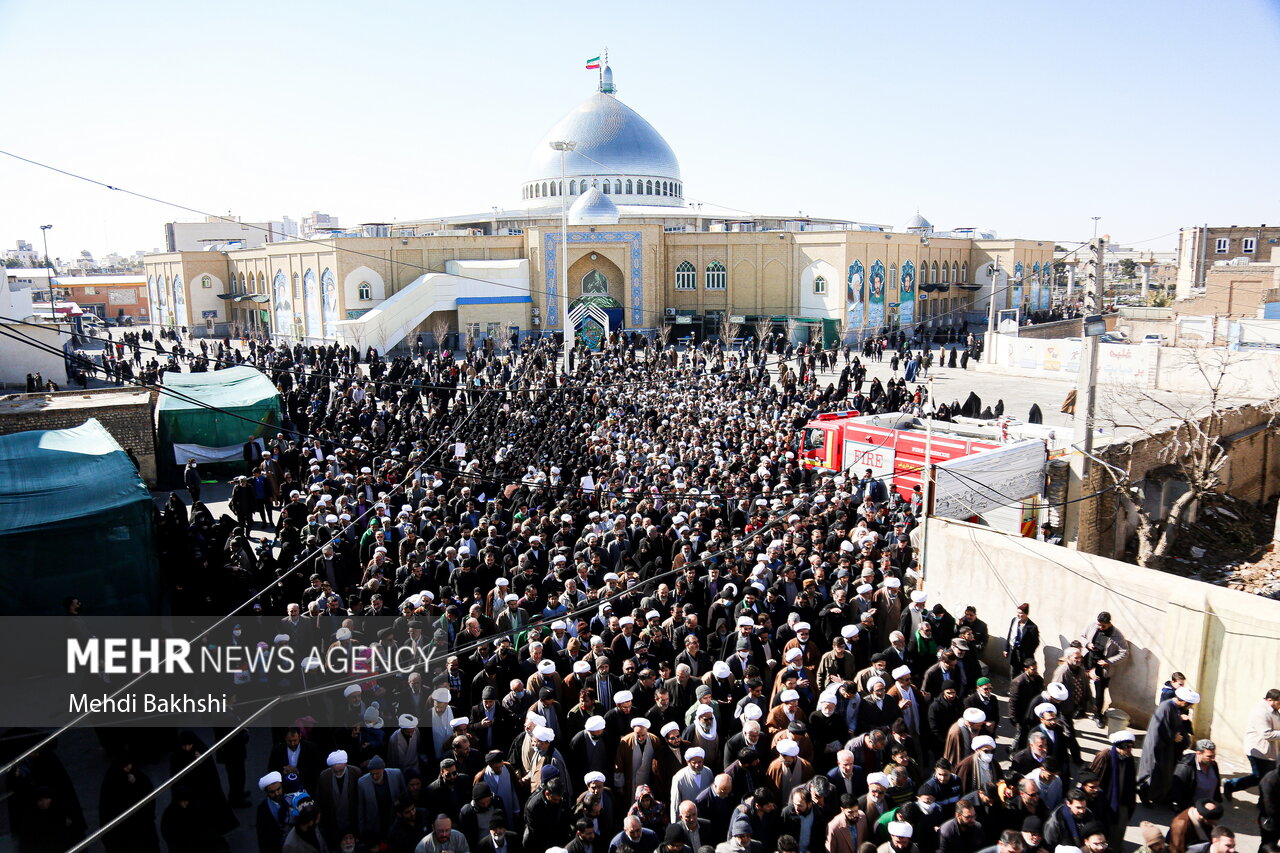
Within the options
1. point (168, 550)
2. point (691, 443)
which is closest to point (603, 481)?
point (691, 443)

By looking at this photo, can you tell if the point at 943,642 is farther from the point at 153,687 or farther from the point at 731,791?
the point at 153,687

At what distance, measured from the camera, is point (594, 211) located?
138 ft

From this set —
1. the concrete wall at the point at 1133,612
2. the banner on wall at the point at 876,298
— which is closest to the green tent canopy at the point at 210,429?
the concrete wall at the point at 1133,612

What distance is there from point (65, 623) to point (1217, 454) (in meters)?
15.8

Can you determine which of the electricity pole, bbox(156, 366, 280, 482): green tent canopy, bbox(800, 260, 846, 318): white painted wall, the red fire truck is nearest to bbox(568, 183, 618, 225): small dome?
bbox(800, 260, 846, 318): white painted wall

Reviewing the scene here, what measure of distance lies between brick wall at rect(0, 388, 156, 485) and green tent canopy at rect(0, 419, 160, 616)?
4.64m

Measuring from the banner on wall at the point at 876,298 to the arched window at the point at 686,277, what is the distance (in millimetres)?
7606

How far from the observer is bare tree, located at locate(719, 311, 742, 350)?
36594 millimetres

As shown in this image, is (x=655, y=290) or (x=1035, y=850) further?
(x=655, y=290)

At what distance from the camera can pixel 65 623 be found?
7.94 metres

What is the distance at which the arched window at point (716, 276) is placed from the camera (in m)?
40.7

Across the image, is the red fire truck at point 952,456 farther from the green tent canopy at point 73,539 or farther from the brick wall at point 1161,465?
the green tent canopy at point 73,539

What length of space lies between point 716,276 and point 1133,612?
34025 mm

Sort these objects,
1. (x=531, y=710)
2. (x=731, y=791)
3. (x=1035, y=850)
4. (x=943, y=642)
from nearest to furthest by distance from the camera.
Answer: (x=1035, y=850), (x=731, y=791), (x=531, y=710), (x=943, y=642)
